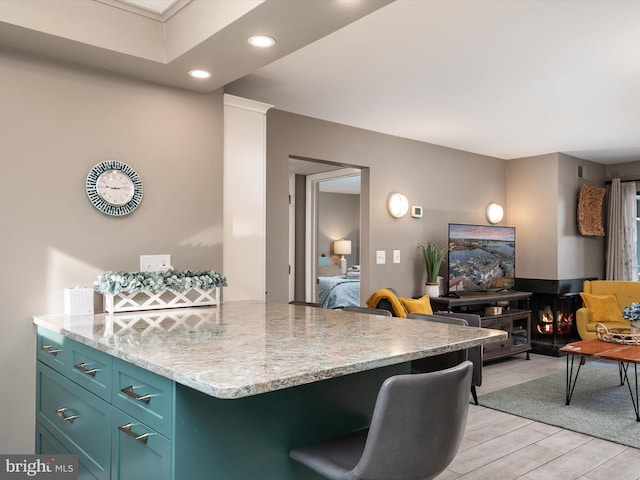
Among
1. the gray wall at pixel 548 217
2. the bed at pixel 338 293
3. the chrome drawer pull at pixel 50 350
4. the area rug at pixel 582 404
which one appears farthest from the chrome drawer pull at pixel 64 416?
the gray wall at pixel 548 217

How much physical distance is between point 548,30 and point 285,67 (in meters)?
1.61

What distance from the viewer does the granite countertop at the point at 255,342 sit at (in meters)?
1.35

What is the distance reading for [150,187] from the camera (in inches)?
116

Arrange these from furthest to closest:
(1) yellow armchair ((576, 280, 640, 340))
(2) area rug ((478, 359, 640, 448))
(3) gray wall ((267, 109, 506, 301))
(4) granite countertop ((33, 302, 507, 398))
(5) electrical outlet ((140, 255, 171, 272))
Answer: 1. (1) yellow armchair ((576, 280, 640, 340))
2. (3) gray wall ((267, 109, 506, 301))
3. (2) area rug ((478, 359, 640, 448))
4. (5) electrical outlet ((140, 255, 171, 272))
5. (4) granite countertop ((33, 302, 507, 398))

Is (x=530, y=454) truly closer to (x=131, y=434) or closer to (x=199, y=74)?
(x=131, y=434)

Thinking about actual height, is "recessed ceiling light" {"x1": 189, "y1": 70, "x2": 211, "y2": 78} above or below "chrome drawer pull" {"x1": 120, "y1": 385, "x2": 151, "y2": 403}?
above

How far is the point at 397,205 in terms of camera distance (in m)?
5.24

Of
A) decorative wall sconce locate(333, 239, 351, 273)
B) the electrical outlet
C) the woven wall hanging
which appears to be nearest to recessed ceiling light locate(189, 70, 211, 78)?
the electrical outlet

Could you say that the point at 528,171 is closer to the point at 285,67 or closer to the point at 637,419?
the point at 637,419

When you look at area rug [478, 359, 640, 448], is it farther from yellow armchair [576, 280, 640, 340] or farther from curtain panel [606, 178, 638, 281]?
curtain panel [606, 178, 638, 281]

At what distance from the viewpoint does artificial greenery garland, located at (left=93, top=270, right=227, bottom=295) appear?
257 cm

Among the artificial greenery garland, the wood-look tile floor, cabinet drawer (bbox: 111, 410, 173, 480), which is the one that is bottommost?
the wood-look tile floor

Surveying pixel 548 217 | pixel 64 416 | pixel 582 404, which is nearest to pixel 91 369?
pixel 64 416

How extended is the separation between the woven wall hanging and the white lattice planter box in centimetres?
522
